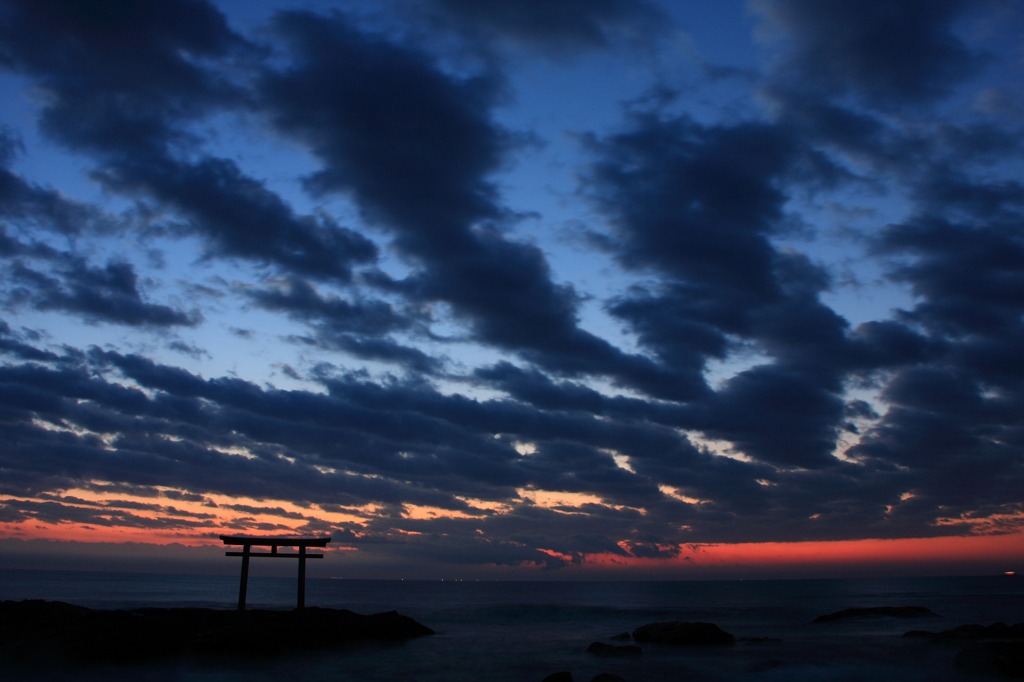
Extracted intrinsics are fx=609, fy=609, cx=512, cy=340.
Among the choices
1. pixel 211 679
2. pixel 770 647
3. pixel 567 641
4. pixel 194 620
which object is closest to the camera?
pixel 211 679

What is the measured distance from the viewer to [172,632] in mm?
24406

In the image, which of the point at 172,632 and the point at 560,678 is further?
the point at 172,632

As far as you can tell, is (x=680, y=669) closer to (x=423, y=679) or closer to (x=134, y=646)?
(x=423, y=679)

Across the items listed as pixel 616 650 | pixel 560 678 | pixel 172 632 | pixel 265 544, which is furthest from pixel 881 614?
pixel 172 632

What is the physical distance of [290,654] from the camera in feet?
82.7

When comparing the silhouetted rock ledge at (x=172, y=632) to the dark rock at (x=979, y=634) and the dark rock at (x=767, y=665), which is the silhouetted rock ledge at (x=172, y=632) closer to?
the dark rock at (x=767, y=665)

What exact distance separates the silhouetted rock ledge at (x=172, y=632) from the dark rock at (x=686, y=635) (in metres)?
13.0

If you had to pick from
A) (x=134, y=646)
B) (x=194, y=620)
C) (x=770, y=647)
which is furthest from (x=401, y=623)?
(x=770, y=647)

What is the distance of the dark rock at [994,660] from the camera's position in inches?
811

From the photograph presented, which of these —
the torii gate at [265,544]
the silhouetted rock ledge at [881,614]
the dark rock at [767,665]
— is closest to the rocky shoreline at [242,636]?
the torii gate at [265,544]

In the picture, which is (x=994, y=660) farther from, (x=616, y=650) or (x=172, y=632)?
(x=172, y=632)

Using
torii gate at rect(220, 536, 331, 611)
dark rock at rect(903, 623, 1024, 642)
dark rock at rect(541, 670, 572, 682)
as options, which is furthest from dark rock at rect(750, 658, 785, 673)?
torii gate at rect(220, 536, 331, 611)

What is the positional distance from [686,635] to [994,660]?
13.6 m

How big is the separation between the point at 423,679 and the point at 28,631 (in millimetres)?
15932
